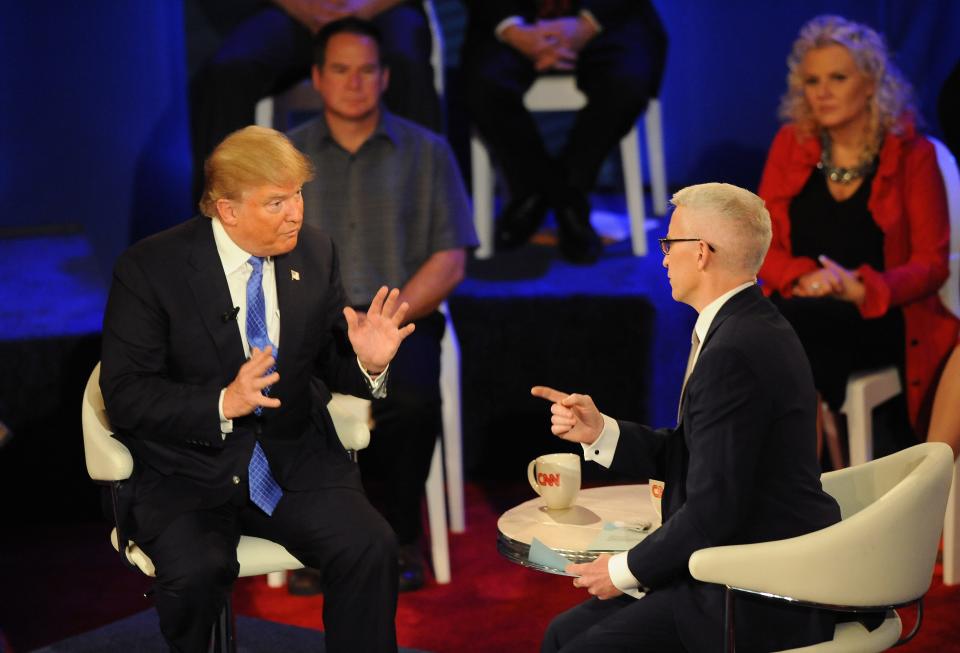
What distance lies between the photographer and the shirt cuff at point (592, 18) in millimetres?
4969

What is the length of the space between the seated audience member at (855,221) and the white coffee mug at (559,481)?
4.63ft

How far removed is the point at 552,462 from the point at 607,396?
194 centimetres

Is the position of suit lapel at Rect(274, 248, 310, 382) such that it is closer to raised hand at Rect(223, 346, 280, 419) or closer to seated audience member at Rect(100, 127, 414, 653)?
seated audience member at Rect(100, 127, 414, 653)

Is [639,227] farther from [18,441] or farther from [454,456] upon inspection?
[18,441]

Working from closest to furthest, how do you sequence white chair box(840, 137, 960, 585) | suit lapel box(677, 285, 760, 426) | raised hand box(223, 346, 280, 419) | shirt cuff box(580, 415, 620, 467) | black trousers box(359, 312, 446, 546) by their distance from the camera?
1. suit lapel box(677, 285, 760, 426)
2. shirt cuff box(580, 415, 620, 467)
3. raised hand box(223, 346, 280, 419)
4. white chair box(840, 137, 960, 585)
5. black trousers box(359, 312, 446, 546)

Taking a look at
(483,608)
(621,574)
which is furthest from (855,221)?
(621,574)

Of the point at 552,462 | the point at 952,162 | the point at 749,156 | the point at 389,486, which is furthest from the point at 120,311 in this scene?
the point at 749,156

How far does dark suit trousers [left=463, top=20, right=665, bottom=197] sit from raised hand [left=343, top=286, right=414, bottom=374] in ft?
6.94

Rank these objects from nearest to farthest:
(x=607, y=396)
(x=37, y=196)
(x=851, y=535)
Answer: (x=851, y=535) → (x=607, y=396) → (x=37, y=196)

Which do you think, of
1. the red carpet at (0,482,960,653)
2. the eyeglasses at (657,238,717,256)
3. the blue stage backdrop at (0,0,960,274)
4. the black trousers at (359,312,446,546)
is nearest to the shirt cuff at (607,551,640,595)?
the eyeglasses at (657,238,717,256)

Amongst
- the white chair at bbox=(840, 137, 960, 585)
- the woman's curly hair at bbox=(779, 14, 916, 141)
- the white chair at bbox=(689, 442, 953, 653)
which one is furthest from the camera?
the woman's curly hair at bbox=(779, 14, 916, 141)

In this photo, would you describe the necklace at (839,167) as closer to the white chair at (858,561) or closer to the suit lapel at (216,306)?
the white chair at (858,561)

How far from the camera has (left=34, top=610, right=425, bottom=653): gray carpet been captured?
10.9ft

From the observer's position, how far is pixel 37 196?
4.91m
